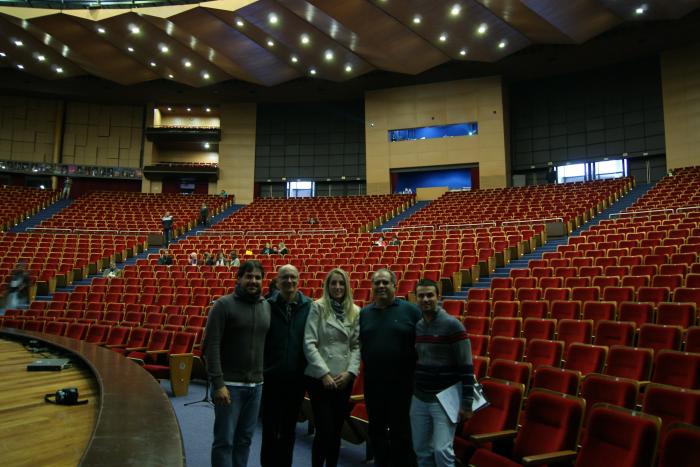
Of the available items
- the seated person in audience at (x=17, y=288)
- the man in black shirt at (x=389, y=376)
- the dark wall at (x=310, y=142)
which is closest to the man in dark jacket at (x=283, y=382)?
the man in black shirt at (x=389, y=376)

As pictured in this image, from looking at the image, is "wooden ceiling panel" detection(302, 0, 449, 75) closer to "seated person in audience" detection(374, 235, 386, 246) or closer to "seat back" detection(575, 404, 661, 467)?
"seated person in audience" detection(374, 235, 386, 246)

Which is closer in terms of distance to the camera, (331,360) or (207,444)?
(331,360)

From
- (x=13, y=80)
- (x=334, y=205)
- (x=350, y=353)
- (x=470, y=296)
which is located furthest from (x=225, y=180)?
(x=350, y=353)

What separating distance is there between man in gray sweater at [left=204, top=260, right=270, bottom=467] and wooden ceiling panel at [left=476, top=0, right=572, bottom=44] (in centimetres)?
1059

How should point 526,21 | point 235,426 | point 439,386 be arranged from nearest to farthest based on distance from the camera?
point 439,386 < point 235,426 < point 526,21

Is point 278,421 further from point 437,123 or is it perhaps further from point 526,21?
point 437,123

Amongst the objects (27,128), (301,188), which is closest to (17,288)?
(301,188)

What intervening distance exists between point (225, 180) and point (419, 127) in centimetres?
722

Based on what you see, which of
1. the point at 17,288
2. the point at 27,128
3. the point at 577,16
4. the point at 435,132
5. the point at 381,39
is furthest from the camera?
the point at 27,128

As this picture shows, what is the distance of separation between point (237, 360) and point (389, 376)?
2.11ft

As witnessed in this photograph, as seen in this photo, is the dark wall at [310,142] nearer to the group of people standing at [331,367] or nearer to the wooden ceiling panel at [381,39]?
the wooden ceiling panel at [381,39]

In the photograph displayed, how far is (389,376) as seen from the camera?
6.77 feet

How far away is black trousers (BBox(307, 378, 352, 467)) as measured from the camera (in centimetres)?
209

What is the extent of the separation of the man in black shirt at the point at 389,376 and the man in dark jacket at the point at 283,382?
0.29 m
